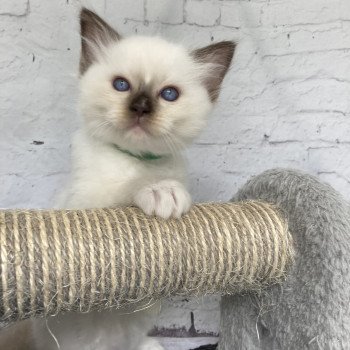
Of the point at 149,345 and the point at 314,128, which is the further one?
the point at 314,128

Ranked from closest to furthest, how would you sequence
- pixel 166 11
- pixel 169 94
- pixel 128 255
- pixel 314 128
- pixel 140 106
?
pixel 128 255 → pixel 140 106 → pixel 169 94 → pixel 166 11 → pixel 314 128

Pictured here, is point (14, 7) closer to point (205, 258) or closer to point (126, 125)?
point (126, 125)

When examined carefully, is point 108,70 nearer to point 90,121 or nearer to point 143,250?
point 90,121

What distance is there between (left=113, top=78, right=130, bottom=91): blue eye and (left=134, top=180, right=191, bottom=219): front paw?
1.01 ft

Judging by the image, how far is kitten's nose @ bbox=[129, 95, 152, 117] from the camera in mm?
1111

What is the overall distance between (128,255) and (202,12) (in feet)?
3.74

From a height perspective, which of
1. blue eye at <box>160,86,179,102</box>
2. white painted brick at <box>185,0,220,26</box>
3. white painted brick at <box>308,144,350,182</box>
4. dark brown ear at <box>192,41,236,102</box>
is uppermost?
white painted brick at <box>185,0,220,26</box>

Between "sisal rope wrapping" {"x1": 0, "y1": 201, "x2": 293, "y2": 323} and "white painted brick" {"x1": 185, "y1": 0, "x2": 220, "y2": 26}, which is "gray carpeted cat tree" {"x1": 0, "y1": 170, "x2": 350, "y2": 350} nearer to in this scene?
"sisal rope wrapping" {"x1": 0, "y1": 201, "x2": 293, "y2": 323}

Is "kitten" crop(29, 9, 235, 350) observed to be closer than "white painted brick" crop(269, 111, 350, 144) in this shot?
→ Yes

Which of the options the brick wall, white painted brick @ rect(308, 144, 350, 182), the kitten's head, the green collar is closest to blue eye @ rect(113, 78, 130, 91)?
the kitten's head

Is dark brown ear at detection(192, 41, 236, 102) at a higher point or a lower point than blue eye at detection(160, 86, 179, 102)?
higher

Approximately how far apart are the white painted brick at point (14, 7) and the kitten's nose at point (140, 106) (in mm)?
745

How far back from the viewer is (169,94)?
3.99 ft

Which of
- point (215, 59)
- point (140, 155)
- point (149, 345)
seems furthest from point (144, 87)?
point (149, 345)
